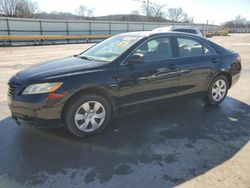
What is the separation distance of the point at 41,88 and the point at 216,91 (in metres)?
3.77

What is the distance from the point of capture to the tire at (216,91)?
17.4ft

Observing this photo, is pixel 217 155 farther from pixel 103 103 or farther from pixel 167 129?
pixel 103 103

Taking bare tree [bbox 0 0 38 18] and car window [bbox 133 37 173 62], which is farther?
bare tree [bbox 0 0 38 18]

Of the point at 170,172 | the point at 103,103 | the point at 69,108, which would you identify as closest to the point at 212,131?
the point at 170,172

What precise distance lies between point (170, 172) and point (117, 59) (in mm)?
1955

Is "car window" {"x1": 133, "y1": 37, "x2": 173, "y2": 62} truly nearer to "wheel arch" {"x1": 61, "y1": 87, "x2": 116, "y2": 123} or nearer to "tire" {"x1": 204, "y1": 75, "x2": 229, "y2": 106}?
"wheel arch" {"x1": 61, "y1": 87, "x2": 116, "y2": 123}

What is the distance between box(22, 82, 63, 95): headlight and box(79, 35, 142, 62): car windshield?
103 cm

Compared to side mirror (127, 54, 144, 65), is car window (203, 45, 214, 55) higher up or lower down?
higher up

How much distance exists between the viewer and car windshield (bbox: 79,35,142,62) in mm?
4206

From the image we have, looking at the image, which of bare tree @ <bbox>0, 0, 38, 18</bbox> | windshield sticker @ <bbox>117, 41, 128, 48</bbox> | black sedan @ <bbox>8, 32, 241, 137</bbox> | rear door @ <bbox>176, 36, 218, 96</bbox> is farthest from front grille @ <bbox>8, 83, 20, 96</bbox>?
bare tree @ <bbox>0, 0, 38, 18</bbox>

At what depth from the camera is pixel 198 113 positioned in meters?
5.02

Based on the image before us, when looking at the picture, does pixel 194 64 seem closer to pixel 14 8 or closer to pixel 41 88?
pixel 41 88

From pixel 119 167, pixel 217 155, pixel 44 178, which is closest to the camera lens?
pixel 44 178

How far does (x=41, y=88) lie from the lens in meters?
3.49
